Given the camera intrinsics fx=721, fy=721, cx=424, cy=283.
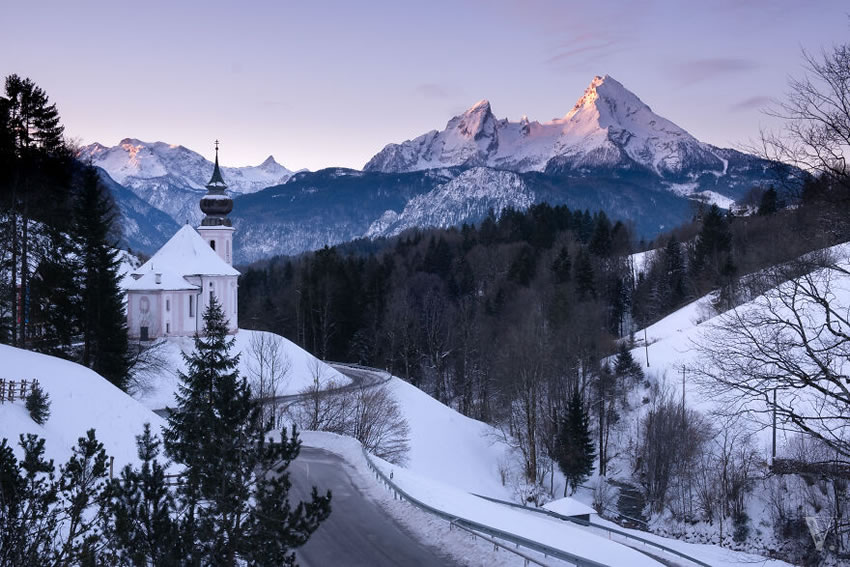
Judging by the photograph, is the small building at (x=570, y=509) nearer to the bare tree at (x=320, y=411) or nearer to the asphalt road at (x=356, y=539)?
the asphalt road at (x=356, y=539)

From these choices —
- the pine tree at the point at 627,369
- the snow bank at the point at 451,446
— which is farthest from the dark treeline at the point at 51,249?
the pine tree at the point at 627,369

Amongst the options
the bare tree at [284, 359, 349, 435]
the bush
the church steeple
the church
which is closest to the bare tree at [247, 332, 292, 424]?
the bare tree at [284, 359, 349, 435]

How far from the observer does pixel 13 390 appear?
68.9 feet

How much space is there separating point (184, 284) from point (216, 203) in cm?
1441

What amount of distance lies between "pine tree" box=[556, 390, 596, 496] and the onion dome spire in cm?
3857

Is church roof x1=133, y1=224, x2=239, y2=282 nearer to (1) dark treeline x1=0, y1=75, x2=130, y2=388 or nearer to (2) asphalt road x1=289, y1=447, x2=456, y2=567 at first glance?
(1) dark treeline x1=0, y1=75, x2=130, y2=388

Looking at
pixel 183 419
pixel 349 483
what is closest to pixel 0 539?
pixel 183 419

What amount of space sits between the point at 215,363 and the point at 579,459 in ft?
109

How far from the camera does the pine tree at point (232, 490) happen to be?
11.4 metres

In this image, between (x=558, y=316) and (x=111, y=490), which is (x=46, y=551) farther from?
(x=558, y=316)

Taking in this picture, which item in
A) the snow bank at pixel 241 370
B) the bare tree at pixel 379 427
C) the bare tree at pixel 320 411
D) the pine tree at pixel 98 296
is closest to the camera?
the pine tree at pixel 98 296

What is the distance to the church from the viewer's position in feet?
175

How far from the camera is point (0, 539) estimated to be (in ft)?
29.7

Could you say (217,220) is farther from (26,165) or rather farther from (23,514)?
(23,514)
